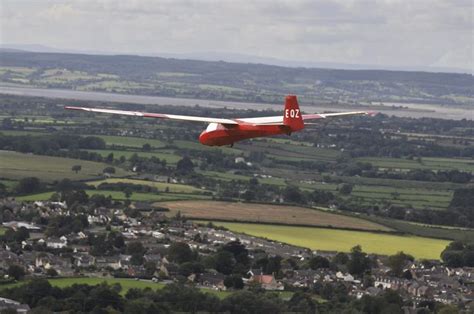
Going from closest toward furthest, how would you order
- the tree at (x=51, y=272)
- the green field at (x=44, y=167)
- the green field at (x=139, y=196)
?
the tree at (x=51, y=272)
the green field at (x=139, y=196)
the green field at (x=44, y=167)

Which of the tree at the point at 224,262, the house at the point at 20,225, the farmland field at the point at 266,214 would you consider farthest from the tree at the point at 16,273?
the farmland field at the point at 266,214

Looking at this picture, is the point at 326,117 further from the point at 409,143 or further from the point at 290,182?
the point at 409,143

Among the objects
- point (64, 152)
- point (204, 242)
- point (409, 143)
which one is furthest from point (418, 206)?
point (409, 143)

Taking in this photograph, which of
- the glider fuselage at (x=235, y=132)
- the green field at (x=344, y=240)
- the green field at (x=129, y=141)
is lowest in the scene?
the green field at (x=129, y=141)

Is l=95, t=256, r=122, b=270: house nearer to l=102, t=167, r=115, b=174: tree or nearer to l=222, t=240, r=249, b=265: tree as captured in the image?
l=222, t=240, r=249, b=265: tree

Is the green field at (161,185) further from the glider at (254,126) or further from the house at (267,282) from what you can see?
the glider at (254,126)

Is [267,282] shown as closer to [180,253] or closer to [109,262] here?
[180,253]
